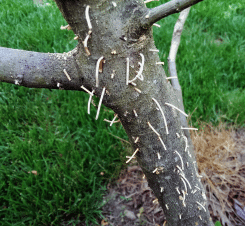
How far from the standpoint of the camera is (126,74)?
626 millimetres

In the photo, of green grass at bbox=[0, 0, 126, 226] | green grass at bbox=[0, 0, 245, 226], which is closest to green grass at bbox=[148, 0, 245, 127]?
green grass at bbox=[0, 0, 245, 226]

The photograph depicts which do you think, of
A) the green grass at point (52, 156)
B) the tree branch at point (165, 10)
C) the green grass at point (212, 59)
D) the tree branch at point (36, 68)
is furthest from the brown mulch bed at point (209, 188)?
the tree branch at point (165, 10)

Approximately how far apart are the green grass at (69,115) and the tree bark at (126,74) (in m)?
0.92

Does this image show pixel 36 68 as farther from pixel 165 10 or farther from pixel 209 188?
pixel 209 188

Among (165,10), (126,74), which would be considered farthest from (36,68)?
(165,10)

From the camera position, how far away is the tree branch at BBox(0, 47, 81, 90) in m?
0.68

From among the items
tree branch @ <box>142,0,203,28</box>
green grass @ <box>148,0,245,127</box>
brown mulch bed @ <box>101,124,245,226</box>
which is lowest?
brown mulch bed @ <box>101,124,245,226</box>

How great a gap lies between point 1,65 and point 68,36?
2.08 m

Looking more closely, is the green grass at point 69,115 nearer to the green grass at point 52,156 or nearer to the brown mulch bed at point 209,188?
the green grass at point 52,156

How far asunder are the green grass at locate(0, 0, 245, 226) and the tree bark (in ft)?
3.03

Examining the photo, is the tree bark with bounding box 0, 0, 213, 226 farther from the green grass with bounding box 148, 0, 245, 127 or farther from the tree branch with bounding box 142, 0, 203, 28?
the green grass with bounding box 148, 0, 245, 127

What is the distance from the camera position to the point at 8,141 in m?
1.86

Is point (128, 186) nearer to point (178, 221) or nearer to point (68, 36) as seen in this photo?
point (178, 221)

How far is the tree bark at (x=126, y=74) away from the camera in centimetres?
56
